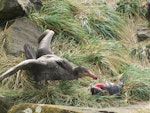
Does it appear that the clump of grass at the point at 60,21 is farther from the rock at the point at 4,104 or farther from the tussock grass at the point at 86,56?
the rock at the point at 4,104

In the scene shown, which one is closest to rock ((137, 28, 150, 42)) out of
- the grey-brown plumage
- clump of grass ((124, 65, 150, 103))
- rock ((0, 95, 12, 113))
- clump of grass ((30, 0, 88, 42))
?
clump of grass ((30, 0, 88, 42))

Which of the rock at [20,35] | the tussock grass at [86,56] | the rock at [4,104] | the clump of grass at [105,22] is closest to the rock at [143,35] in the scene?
the tussock grass at [86,56]

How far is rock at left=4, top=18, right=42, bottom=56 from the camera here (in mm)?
8070

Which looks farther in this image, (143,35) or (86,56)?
(143,35)

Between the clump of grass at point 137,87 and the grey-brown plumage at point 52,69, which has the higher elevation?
the grey-brown plumage at point 52,69

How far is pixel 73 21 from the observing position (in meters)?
9.53

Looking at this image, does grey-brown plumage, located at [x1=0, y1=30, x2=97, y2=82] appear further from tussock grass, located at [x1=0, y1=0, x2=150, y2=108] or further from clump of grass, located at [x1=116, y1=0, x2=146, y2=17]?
clump of grass, located at [x1=116, y1=0, x2=146, y2=17]

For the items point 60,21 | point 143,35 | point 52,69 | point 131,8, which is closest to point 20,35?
point 60,21

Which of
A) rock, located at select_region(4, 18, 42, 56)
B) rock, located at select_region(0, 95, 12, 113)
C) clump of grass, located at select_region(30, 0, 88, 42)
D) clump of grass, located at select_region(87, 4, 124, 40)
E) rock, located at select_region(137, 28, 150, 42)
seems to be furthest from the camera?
rock, located at select_region(137, 28, 150, 42)

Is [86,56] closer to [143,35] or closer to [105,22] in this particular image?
[105,22]

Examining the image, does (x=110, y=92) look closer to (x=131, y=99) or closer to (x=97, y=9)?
(x=131, y=99)

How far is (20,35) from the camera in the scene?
326 inches

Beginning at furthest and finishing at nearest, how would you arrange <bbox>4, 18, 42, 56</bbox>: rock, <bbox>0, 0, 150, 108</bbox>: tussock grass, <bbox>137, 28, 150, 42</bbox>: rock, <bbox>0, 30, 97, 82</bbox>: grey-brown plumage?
<bbox>137, 28, 150, 42</bbox>: rock
<bbox>4, 18, 42, 56</bbox>: rock
<bbox>0, 0, 150, 108</bbox>: tussock grass
<bbox>0, 30, 97, 82</bbox>: grey-brown plumage

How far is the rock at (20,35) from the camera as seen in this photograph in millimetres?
8070
